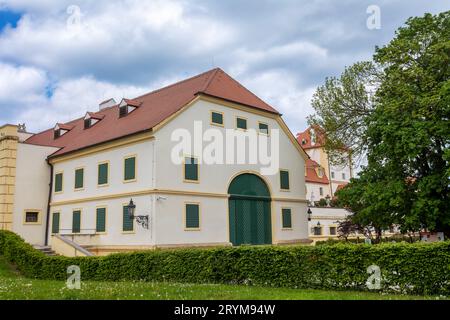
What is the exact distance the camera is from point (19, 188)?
30.4m

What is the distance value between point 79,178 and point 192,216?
8.99 metres

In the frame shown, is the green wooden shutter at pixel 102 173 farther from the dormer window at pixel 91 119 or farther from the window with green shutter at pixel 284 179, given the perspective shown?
the window with green shutter at pixel 284 179

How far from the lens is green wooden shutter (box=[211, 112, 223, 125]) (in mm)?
27438

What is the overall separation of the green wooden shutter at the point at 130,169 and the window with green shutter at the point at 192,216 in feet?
11.5

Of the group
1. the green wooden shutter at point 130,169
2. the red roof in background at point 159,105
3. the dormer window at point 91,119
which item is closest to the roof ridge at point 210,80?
the red roof in background at point 159,105

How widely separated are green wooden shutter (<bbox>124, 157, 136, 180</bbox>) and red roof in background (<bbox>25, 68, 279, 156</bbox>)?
1.48 metres

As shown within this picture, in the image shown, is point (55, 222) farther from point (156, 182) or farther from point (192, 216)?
point (192, 216)

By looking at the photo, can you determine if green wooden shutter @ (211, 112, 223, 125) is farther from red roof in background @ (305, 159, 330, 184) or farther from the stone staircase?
red roof in background @ (305, 159, 330, 184)

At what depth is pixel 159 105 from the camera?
94.9ft

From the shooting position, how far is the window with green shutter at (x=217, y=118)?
27.4 meters

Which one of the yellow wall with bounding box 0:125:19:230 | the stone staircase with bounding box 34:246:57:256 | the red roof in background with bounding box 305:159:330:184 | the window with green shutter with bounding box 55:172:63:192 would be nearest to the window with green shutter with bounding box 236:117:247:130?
the window with green shutter with bounding box 55:172:63:192

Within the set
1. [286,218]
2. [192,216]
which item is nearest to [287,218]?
[286,218]

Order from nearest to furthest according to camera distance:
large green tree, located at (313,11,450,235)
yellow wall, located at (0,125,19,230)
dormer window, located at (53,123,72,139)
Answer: large green tree, located at (313,11,450,235) → yellow wall, located at (0,125,19,230) → dormer window, located at (53,123,72,139)
